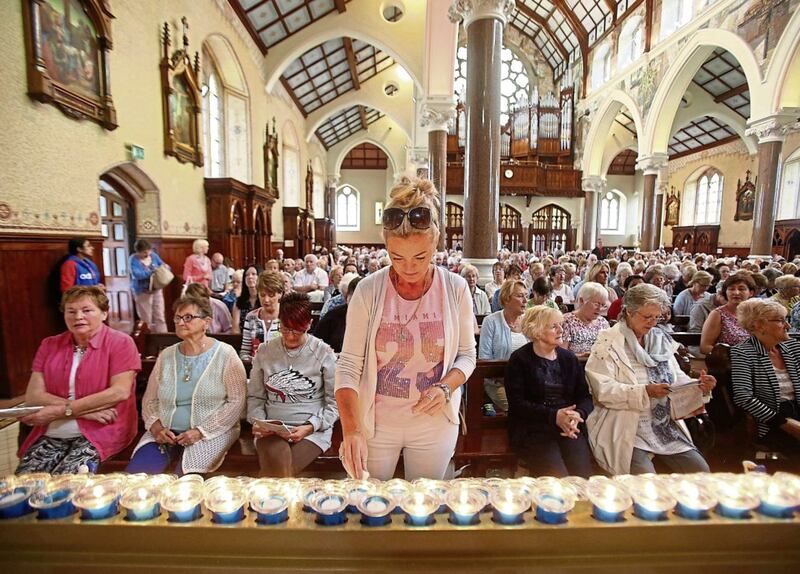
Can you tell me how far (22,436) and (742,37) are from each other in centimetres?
1551

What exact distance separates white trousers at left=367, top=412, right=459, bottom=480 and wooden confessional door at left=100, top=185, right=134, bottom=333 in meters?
6.26

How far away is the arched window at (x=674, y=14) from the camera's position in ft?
42.4

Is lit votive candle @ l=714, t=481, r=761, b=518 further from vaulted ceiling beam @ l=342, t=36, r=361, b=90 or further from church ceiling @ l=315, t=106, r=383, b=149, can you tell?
church ceiling @ l=315, t=106, r=383, b=149

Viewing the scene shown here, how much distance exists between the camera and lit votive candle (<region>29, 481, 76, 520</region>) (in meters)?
0.86

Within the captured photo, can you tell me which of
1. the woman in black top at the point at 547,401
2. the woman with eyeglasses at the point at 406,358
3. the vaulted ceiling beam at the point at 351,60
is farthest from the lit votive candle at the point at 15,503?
the vaulted ceiling beam at the point at 351,60

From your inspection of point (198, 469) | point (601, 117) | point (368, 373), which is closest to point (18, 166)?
point (198, 469)

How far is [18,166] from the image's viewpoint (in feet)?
13.8

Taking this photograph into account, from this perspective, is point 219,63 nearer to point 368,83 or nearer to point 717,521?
point 368,83

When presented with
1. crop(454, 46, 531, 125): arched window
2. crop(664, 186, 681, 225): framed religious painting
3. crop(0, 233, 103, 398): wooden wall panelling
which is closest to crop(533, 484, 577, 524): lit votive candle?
crop(0, 233, 103, 398): wooden wall panelling

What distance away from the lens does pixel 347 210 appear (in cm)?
2709

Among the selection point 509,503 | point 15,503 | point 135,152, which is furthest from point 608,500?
point 135,152

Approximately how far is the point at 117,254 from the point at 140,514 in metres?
7.08

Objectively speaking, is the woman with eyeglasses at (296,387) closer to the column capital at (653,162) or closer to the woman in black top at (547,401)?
the woman in black top at (547,401)

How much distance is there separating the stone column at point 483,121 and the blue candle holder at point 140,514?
548 centimetres
